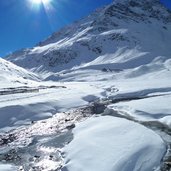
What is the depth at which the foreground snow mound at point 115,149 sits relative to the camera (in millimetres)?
16219

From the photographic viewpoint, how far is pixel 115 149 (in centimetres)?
1806

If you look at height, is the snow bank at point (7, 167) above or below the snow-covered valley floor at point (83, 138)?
below

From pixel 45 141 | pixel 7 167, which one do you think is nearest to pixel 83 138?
pixel 45 141

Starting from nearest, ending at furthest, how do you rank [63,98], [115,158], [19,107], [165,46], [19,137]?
[115,158]
[19,137]
[19,107]
[63,98]
[165,46]

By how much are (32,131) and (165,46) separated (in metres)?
176

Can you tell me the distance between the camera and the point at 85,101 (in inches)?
1674

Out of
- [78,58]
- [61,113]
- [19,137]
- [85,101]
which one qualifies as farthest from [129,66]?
[19,137]

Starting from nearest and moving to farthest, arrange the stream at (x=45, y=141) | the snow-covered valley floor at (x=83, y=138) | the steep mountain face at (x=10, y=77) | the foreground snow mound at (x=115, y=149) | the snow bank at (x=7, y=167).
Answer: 1. the foreground snow mound at (x=115, y=149)
2. the snow-covered valley floor at (x=83, y=138)
3. the snow bank at (x=7, y=167)
4. the stream at (x=45, y=141)
5. the steep mountain face at (x=10, y=77)

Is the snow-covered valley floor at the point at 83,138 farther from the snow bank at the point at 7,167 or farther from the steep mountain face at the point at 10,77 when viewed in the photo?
the steep mountain face at the point at 10,77

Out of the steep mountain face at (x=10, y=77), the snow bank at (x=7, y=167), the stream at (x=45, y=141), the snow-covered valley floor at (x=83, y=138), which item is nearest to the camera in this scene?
the snow-covered valley floor at (x=83, y=138)

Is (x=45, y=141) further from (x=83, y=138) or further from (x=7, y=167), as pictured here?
(x=7, y=167)

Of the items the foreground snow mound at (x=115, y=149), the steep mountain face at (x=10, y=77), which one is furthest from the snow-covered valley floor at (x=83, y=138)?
the steep mountain face at (x=10, y=77)

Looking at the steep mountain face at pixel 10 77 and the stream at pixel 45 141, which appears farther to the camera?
the steep mountain face at pixel 10 77

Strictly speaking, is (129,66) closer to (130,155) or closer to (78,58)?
(78,58)
